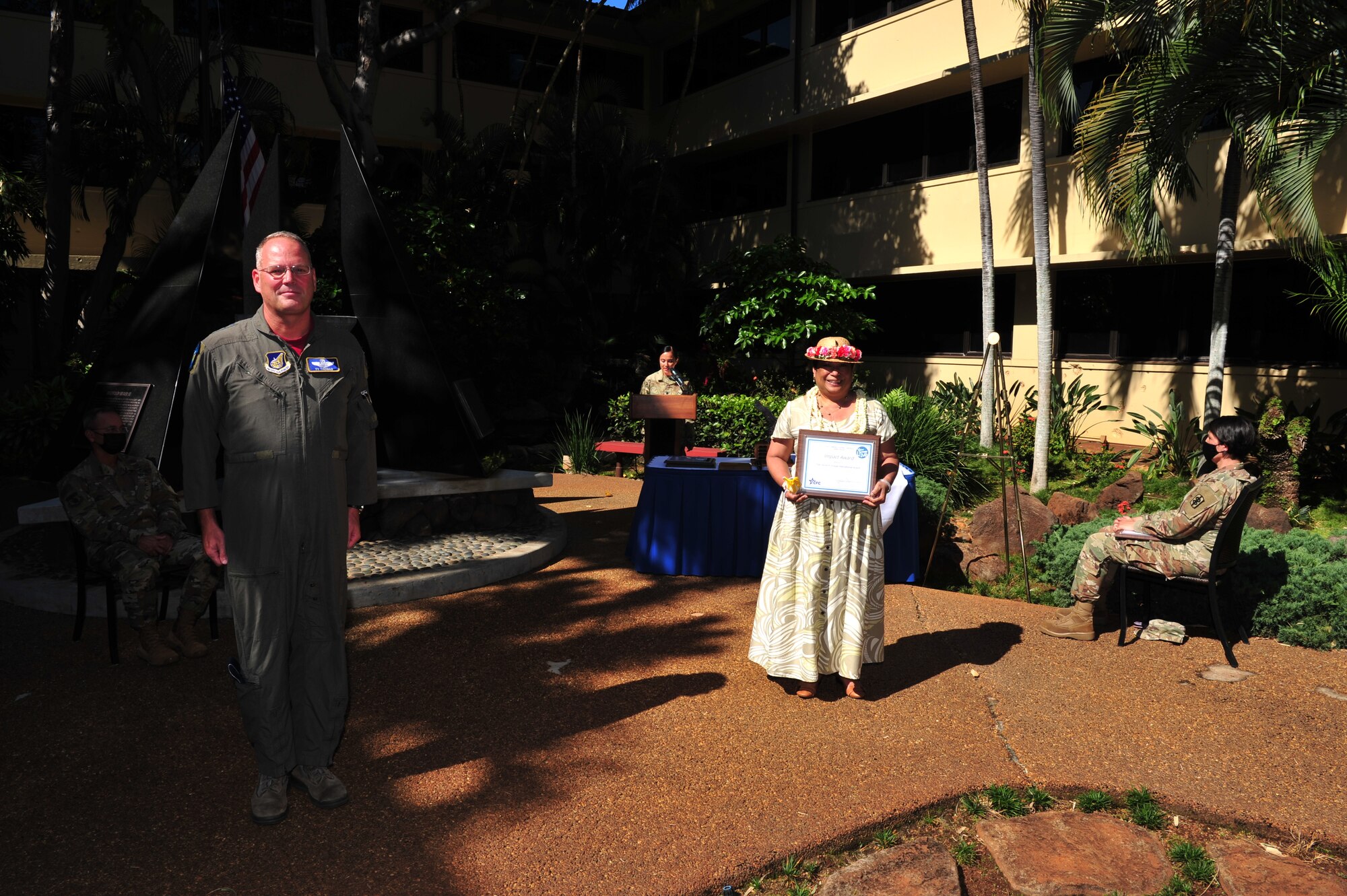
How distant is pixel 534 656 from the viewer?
5805mm

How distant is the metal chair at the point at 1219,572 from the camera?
5770mm

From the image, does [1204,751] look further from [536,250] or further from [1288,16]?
[536,250]

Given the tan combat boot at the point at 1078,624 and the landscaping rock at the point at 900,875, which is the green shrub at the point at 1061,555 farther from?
the landscaping rock at the point at 900,875

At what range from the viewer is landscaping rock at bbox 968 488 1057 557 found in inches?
362

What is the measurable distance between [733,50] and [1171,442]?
1330 centimetres

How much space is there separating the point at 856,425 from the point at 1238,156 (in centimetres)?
790

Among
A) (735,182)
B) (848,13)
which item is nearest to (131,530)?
(848,13)

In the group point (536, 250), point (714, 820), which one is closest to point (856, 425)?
point (714, 820)

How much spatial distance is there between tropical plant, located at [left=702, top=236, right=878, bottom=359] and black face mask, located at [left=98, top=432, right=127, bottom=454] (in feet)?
35.5

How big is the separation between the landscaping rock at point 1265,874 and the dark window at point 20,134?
19.8 metres

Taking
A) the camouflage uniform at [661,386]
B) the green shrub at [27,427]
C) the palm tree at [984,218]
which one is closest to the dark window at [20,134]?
the green shrub at [27,427]

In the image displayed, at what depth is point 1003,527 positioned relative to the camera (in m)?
9.20

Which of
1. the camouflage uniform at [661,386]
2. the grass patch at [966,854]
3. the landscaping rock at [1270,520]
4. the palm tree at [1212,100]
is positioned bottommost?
the grass patch at [966,854]

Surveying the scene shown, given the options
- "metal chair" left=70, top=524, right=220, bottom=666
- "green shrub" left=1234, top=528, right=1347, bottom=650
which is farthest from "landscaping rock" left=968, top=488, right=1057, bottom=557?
"metal chair" left=70, top=524, right=220, bottom=666
